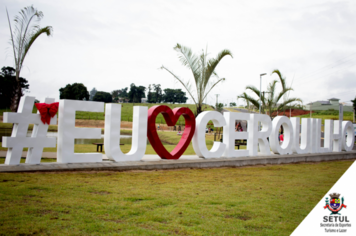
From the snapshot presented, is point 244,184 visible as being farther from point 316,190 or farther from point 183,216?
point 183,216

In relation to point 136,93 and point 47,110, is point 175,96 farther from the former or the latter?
point 47,110

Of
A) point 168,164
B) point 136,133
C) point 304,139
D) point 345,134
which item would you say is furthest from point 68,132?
point 345,134

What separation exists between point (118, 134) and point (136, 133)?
0.67 meters

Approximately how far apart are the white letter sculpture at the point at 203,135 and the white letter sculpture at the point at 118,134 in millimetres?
2336

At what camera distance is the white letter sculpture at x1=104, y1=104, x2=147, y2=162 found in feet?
32.1

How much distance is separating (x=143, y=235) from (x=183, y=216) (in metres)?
1.01

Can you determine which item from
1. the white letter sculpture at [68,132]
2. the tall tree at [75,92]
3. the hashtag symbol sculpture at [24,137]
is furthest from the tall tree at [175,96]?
the hashtag symbol sculpture at [24,137]

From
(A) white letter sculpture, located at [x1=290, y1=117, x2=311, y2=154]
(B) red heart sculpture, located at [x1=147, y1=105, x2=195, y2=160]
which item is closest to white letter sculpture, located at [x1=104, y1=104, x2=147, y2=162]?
(B) red heart sculpture, located at [x1=147, y1=105, x2=195, y2=160]

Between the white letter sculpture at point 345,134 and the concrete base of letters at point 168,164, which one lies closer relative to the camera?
the concrete base of letters at point 168,164

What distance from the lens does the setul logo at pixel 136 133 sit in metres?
8.66

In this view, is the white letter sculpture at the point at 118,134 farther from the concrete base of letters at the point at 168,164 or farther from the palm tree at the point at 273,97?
the palm tree at the point at 273,97

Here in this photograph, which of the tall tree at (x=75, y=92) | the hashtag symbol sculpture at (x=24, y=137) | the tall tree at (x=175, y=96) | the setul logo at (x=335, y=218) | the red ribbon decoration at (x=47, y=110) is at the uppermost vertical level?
the tall tree at (x=175, y=96)

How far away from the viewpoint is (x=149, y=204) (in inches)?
211

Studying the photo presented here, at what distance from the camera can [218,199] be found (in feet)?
19.5
